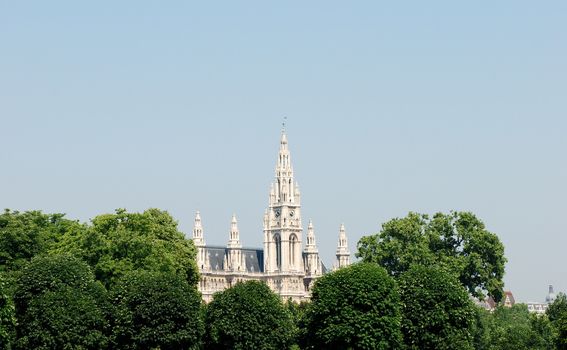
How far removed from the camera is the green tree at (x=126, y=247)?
379 feet

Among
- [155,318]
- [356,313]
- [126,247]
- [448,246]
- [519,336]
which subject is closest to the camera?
[356,313]

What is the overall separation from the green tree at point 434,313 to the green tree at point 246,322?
25.5 ft

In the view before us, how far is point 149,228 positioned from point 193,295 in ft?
80.8

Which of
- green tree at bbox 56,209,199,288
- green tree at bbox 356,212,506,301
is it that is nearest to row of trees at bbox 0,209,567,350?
green tree at bbox 56,209,199,288

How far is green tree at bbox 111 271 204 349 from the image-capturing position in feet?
325

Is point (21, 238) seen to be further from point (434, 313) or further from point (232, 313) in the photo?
point (434, 313)

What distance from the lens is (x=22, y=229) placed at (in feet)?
377

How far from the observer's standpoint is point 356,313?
98375 millimetres

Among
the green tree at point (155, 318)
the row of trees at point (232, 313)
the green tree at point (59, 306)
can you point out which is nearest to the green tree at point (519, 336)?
the row of trees at point (232, 313)

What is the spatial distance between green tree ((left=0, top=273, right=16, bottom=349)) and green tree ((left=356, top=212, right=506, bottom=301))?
53484mm

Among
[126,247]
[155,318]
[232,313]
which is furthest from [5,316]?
[126,247]

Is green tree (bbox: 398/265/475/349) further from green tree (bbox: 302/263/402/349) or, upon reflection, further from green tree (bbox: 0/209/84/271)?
green tree (bbox: 0/209/84/271)

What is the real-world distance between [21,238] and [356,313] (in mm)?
27973

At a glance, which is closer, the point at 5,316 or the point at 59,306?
the point at 5,316
